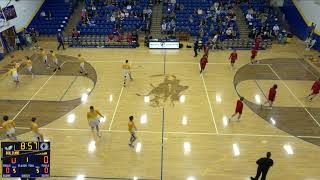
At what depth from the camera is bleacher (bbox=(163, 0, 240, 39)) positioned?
2455 centimetres

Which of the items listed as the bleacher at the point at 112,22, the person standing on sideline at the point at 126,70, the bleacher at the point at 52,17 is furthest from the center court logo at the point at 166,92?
the bleacher at the point at 52,17

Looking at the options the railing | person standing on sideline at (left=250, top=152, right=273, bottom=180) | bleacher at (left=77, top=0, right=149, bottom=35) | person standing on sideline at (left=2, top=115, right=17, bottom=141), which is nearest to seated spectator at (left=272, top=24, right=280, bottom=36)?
bleacher at (left=77, top=0, right=149, bottom=35)

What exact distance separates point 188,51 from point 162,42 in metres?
2.12

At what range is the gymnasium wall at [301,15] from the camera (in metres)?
22.6

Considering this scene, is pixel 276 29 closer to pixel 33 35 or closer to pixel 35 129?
pixel 33 35

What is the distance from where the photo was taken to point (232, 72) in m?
18.3

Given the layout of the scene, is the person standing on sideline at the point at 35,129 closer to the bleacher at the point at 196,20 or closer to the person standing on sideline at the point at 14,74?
the person standing on sideline at the point at 14,74

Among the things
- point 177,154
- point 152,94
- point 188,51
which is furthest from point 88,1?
point 177,154

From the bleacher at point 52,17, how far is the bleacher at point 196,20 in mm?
9286

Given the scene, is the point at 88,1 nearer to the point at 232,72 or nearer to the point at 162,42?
the point at 162,42

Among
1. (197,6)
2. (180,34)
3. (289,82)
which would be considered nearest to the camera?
(289,82)

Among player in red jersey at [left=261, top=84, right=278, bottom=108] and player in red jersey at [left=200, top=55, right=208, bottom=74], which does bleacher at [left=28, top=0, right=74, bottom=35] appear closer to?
player in red jersey at [left=200, top=55, right=208, bottom=74]

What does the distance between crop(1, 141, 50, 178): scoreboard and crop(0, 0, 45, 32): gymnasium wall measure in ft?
55.1

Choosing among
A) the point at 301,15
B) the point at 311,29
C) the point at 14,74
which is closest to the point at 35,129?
the point at 14,74
